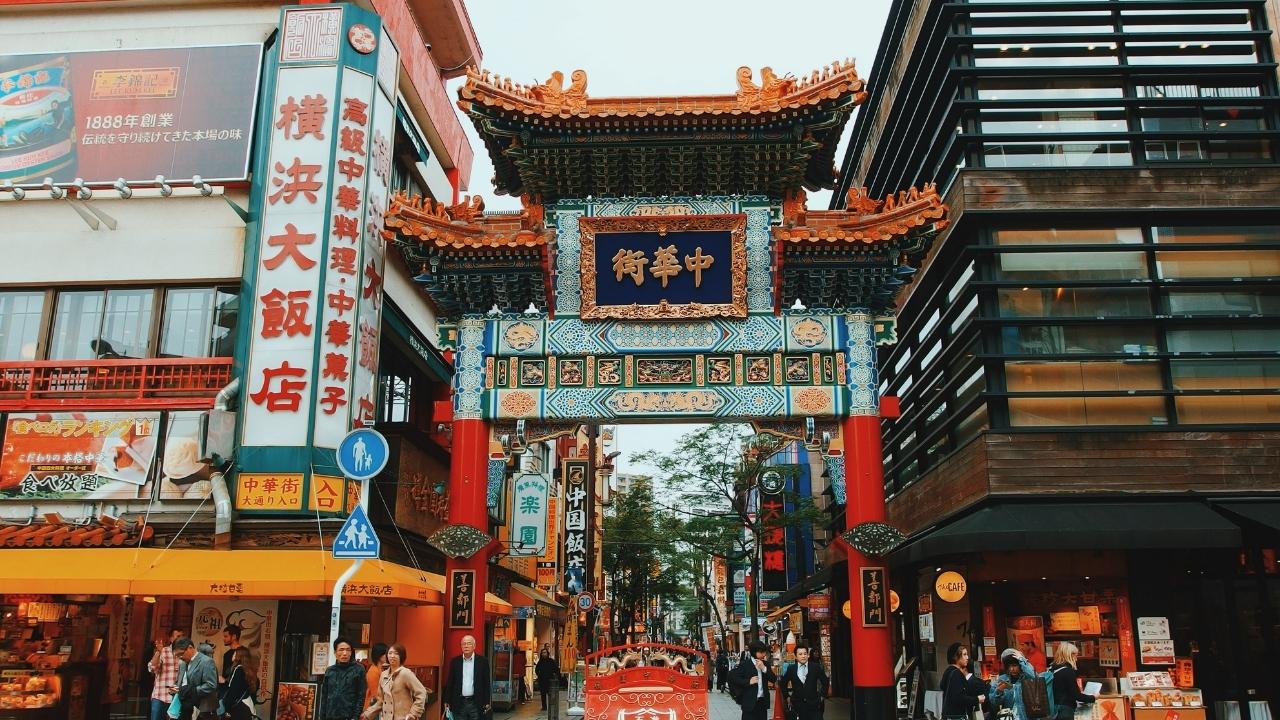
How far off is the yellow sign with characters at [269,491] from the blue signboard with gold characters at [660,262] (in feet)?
18.6

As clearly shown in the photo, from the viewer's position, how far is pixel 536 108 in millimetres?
16172

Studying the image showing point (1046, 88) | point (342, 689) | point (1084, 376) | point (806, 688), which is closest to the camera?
point (342, 689)

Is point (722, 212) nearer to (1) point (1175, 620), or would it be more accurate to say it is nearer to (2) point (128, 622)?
(1) point (1175, 620)

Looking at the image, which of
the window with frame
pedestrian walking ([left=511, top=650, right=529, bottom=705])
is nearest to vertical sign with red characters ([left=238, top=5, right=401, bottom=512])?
the window with frame

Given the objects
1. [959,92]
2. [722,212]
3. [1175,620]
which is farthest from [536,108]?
Result: [1175,620]

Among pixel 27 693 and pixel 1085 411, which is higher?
pixel 1085 411

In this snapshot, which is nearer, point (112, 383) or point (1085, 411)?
point (1085, 411)

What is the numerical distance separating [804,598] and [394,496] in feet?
55.4

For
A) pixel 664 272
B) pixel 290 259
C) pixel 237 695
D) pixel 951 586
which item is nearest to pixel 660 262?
pixel 664 272

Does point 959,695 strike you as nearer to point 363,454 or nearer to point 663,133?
point 363,454

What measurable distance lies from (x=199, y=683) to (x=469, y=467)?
207 inches

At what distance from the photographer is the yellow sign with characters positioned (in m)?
15.8

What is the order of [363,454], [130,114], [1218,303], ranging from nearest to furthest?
[363,454], [1218,303], [130,114]

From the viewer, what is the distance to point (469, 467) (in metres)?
16.3
